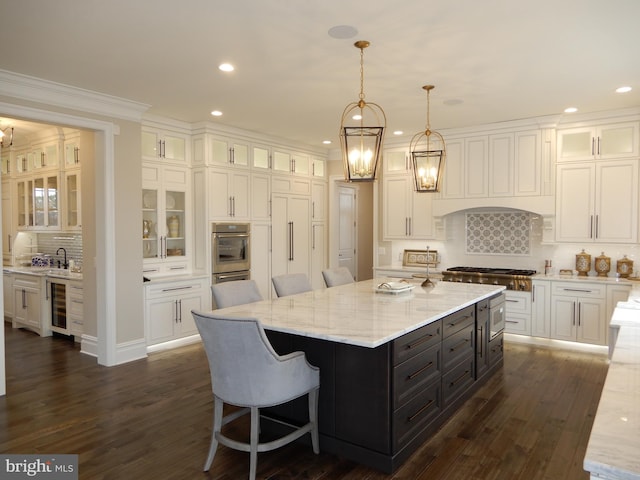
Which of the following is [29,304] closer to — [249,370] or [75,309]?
[75,309]

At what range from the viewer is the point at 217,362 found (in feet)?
8.46

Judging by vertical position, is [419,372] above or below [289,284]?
below

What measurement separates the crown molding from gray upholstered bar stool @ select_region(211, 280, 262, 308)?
2513mm

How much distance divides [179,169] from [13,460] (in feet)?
12.5

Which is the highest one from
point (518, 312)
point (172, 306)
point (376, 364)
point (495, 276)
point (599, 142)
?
point (599, 142)

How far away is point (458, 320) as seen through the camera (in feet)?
11.8

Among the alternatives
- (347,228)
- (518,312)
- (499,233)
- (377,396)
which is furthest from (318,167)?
(377,396)

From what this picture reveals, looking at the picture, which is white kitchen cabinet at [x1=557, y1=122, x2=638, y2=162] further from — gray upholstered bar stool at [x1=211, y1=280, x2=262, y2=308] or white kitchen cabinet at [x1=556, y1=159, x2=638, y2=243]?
gray upholstered bar stool at [x1=211, y1=280, x2=262, y2=308]

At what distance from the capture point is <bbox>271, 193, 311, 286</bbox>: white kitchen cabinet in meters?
6.89

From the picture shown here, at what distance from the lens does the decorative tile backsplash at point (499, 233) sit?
6090 mm

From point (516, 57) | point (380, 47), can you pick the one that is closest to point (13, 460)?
point (380, 47)

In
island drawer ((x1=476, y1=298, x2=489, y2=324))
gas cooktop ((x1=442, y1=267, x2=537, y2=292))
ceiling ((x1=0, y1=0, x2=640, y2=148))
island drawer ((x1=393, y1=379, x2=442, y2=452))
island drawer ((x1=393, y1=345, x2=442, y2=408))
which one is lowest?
island drawer ((x1=393, y1=379, x2=442, y2=452))

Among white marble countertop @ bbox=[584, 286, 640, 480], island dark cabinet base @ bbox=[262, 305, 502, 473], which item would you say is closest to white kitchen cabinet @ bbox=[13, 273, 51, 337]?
island dark cabinet base @ bbox=[262, 305, 502, 473]

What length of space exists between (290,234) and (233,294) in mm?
3588
